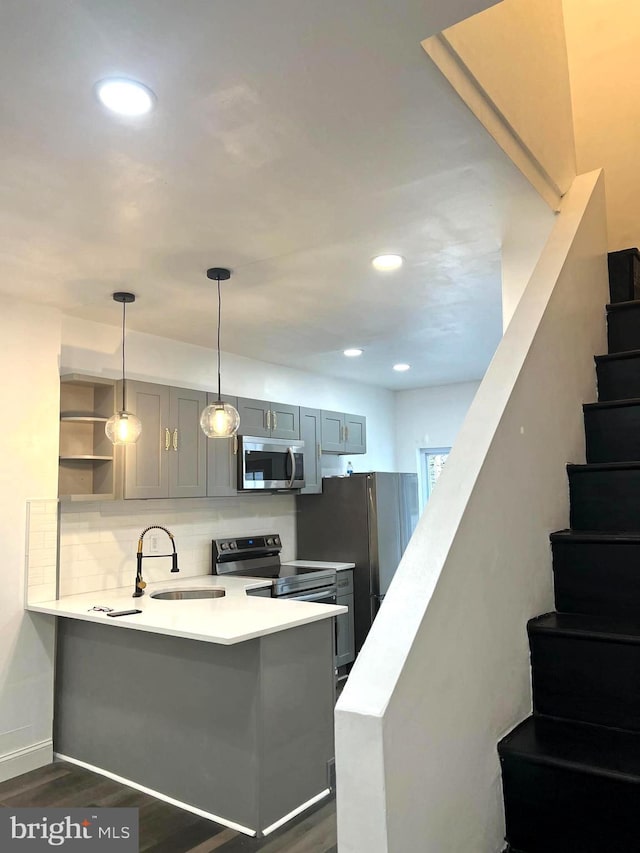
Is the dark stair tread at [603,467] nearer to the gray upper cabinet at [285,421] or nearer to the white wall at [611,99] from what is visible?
the white wall at [611,99]

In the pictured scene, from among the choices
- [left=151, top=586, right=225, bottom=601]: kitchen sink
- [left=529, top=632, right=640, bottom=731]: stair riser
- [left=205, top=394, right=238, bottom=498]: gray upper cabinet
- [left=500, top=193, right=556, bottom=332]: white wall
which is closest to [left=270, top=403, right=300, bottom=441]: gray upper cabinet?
[left=205, top=394, right=238, bottom=498]: gray upper cabinet

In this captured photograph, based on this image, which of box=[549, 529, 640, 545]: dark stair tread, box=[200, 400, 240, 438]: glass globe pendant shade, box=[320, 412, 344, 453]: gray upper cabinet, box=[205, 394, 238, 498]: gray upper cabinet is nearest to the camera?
box=[549, 529, 640, 545]: dark stair tread

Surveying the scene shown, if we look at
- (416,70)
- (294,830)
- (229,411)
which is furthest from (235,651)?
(416,70)

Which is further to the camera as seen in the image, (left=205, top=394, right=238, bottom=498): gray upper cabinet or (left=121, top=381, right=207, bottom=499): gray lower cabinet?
(left=205, top=394, right=238, bottom=498): gray upper cabinet

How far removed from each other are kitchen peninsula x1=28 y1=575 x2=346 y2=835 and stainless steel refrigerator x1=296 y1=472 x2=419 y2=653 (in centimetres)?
203

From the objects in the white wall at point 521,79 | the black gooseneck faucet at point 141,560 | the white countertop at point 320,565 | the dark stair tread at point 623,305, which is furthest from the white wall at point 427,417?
the dark stair tread at point 623,305

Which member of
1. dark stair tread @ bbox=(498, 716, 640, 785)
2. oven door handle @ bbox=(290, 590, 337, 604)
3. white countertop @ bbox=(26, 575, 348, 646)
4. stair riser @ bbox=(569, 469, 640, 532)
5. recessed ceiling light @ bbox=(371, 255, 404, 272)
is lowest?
oven door handle @ bbox=(290, 590, 337, 604)

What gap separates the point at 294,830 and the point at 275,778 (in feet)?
0.73

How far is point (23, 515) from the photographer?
3479 mm

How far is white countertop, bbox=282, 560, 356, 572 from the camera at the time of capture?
515 centimetres

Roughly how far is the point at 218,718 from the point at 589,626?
6.33 ft

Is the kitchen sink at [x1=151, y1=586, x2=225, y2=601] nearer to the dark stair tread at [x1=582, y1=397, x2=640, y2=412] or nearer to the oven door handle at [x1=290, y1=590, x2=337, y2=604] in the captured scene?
the oven door handle at [x1=290, y1=590, x2=337, y2=604]

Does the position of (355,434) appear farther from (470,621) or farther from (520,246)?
(470,621)

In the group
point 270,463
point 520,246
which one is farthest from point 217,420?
point 270,463
